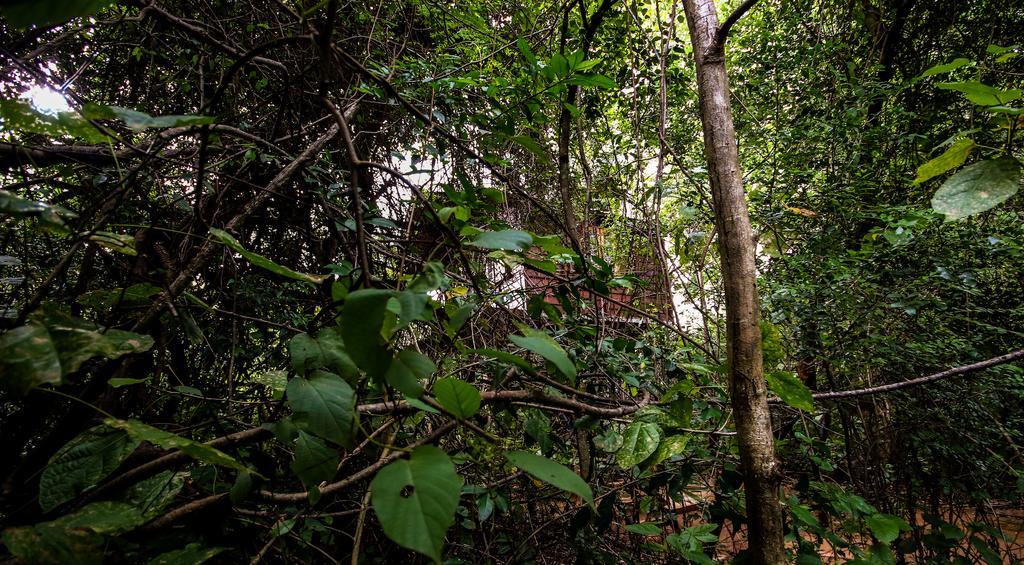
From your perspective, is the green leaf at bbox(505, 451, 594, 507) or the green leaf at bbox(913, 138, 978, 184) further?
the green leaf at bbox(913, 138, 978, 184)

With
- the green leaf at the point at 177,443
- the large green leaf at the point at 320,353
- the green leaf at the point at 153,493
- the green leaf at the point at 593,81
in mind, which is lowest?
the green leaf at the point at 153,493

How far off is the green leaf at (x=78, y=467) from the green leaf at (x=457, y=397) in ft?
1.79

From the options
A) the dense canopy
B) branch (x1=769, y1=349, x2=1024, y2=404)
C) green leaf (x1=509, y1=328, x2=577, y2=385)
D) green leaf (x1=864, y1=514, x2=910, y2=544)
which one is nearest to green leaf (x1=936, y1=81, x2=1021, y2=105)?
the dense canopy

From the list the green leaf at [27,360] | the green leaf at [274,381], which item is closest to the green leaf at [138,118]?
the green leaf at [27,360]

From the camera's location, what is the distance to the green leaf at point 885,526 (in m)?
1.13

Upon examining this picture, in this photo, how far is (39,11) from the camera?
36 cm

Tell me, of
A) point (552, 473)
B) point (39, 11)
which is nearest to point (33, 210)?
point (39, 11)

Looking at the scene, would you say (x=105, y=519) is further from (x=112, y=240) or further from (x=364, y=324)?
(x=364, y=324)

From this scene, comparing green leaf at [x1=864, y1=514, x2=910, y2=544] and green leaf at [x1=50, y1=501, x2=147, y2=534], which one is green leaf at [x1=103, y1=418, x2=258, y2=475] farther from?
green leaf at [x1=864, y1=514, x2=910, y2=544]

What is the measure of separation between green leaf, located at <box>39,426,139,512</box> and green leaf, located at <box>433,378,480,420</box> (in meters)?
0.54

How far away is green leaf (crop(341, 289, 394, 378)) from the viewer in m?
0.43

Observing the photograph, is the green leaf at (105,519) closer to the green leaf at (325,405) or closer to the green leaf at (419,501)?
the green leaf at (325,405)

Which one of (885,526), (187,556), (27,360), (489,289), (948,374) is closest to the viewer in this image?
(27,360)

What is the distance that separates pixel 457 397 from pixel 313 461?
0.30m
